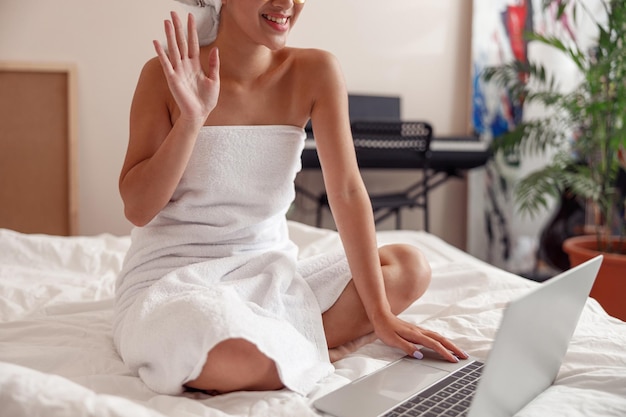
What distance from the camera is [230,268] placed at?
1.14 m

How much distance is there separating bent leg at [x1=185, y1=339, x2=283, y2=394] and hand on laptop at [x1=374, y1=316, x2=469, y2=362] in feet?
0.86

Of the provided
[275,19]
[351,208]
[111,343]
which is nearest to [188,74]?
[275,19]

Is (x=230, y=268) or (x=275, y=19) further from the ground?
(x=275, y=19)

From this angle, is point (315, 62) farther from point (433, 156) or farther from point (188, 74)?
point (433, 156)

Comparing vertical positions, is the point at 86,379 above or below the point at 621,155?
below

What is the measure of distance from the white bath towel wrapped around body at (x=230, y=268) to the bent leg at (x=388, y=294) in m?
0.03

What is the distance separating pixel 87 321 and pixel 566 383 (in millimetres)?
937

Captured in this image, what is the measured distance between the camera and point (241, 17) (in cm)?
115

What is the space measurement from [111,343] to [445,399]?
643 millimetres

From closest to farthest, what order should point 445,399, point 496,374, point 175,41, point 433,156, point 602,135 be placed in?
point 496,374
point 445,399
point 175,41
point 602,135
point 433,156

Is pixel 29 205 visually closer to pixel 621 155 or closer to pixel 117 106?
pixel 117 106

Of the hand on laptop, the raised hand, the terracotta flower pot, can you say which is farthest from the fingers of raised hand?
the terracotta flower pot

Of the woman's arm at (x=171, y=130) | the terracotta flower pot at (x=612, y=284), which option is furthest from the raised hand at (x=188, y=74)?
the terracotta flower pot at (x=612, y=284)

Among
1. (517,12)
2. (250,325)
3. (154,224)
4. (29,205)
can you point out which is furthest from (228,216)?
(517,12)
